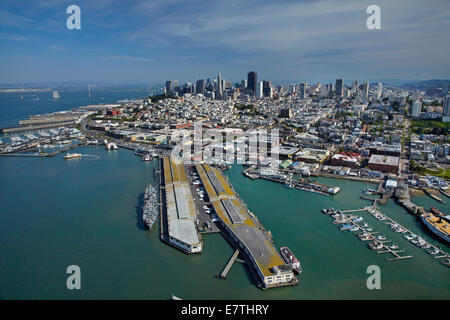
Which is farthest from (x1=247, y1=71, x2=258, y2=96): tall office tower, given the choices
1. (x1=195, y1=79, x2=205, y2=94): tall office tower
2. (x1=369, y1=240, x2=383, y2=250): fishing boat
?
(x1=369, y1=240, x2=383, y2=250): fishing boat

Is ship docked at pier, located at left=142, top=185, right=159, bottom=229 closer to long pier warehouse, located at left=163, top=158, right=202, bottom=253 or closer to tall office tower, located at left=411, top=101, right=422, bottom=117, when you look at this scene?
long pier warehouse, located at left=163, top=158, right=202, bottom=253

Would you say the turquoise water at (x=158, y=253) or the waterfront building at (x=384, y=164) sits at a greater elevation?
the waterfront building at (x=384, y=164)

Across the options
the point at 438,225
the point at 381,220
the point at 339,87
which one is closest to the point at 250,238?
the point at 381,220

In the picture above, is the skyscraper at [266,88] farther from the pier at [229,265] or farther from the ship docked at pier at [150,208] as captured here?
the pier at [229,265]

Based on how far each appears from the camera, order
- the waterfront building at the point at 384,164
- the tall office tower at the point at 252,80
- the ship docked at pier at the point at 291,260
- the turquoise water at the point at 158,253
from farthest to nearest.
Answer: the tall office tower at the point at 252,80, the waterfront building at the point at 384,164, the ship docked at pier at the point at 291,260, the turquoise water at the point at 158,253

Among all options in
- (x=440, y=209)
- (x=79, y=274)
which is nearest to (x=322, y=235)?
(x=440, y=209)

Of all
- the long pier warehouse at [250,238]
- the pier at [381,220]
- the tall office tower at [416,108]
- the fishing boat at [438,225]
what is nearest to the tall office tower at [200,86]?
the tall office tower at [416,108]

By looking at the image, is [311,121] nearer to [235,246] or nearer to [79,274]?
[235,246]
